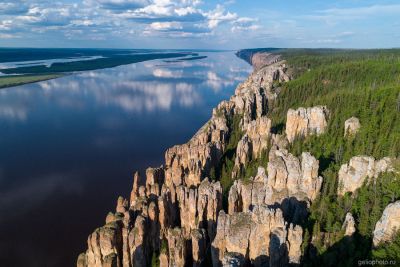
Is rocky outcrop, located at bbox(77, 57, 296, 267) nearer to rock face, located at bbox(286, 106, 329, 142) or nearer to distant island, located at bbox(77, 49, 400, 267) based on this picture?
distant island, located at bbox(77, 49, 400, 267)

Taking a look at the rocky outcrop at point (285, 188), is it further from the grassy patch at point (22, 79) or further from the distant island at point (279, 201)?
the grassy patch at point (22, 79)

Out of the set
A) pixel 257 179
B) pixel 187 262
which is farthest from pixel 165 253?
pixel 257 179

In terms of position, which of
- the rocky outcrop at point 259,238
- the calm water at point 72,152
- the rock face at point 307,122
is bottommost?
the calm water at point 72,152

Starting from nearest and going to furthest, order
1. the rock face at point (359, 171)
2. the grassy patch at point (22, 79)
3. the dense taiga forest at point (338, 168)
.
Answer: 1. the dense taiga forest at point (338, 168)
2. the rock face at point (359, 171)
3. the grassy patch at point (22, 79)

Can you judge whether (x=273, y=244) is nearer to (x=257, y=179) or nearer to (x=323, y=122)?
(x=257, y=179)

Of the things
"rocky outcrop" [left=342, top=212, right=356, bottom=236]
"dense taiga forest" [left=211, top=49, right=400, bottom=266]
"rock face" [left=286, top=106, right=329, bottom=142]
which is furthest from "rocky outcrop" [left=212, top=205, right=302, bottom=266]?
"rock face" [left=286, top=106, right=329, bottom=142]

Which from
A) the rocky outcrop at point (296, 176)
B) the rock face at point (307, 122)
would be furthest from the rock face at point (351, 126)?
the rocky outcrop at point (296, 176)

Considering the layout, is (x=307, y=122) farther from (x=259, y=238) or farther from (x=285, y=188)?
(x=259, y=238)
